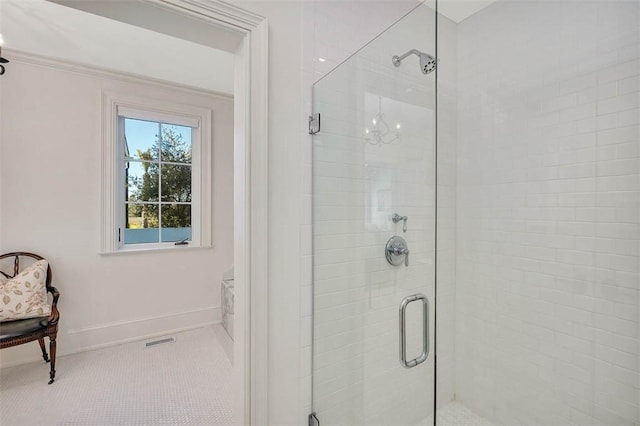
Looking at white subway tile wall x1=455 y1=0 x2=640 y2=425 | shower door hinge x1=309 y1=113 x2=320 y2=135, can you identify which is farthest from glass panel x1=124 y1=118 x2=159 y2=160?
white subway tile wall x1=455 y1=0 x2=640 y2=425

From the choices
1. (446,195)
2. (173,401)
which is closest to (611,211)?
(446,195)

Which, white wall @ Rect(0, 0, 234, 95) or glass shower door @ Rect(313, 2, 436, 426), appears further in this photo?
white wall @ Rect(0, 0, 234, 95)

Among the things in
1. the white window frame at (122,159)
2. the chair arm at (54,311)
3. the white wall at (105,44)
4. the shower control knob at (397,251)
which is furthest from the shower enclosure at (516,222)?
the white window frame at (122,159)

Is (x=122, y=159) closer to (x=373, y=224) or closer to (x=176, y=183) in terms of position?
(x=176, y=183)

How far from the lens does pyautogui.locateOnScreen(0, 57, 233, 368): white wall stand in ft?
7.99

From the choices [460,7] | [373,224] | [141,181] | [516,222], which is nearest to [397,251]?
[373,224]

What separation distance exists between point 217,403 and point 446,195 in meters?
2.05

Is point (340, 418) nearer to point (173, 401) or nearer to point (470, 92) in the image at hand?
point (173, 401)

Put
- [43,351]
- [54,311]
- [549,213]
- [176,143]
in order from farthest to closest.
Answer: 1. [176,143]
2. [43,351]
3. [54,311]
4. [549,213]

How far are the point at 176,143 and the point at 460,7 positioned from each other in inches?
112

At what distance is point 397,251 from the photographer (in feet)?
4.80

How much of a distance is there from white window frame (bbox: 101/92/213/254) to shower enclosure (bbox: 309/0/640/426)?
7.47 feet

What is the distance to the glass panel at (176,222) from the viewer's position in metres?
3.21

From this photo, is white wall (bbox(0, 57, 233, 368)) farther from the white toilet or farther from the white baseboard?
the white toilet
